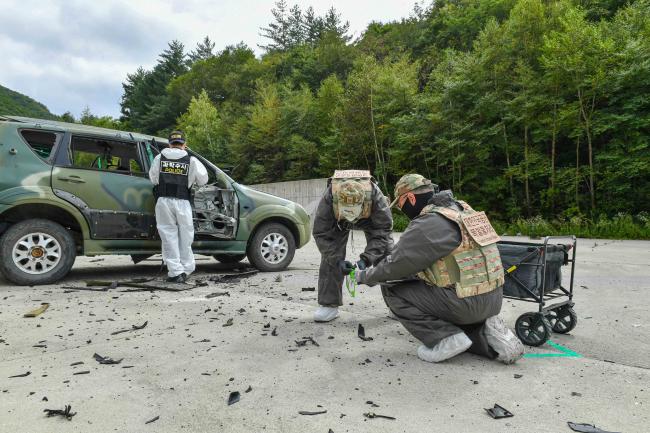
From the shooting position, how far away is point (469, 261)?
2.46 meters

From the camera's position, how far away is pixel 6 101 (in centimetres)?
6969

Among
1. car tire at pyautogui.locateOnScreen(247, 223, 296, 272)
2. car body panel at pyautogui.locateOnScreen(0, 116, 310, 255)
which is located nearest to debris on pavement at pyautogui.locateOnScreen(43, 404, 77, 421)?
car body panel at pyautogui.locateOnScreen(0, 116, 310, 255)

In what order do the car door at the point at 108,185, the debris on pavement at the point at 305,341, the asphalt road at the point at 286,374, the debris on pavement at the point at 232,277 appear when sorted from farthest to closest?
the debris on pavement at the point at 232,277 → the car door at the point at 108,185 → the debris on pavement at the point at 305,341 → the asphalt road at the point at 286,374

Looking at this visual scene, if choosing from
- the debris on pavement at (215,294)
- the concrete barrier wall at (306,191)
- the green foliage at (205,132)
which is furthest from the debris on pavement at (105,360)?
the green foliage at (205,132)

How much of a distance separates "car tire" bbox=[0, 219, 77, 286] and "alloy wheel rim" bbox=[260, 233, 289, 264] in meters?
2.35

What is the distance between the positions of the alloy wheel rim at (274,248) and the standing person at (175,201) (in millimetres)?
1201

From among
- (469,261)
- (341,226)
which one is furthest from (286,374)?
(341,226)

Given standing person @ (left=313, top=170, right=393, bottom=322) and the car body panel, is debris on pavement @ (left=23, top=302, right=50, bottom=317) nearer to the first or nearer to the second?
the car body panel

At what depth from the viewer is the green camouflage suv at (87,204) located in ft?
15.2

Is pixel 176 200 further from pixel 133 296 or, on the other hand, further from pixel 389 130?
pixel 389 130

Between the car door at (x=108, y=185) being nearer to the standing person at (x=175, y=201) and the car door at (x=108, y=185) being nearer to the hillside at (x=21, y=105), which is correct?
the standing person at (x=175, y=201)

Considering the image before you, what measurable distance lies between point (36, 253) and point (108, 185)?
3.42 ft

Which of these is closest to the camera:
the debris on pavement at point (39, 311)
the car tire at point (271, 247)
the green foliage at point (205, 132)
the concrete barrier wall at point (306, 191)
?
the debris on pavement at point (39, 311)

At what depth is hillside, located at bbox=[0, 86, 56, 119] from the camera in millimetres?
66938
